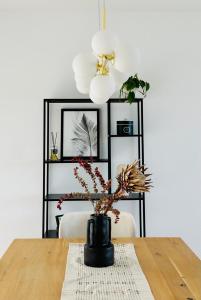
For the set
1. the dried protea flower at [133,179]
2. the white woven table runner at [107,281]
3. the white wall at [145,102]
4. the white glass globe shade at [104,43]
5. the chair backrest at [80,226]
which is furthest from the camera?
the white wall at [145,102]

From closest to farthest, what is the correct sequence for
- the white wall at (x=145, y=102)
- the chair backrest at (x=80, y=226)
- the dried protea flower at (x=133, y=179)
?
the dried protea flower at (x=133, y=179) → the chair backrest at (x=80, y=226) → the white wall at (x=145, y=102)

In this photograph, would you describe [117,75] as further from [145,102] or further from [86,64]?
[145,102]

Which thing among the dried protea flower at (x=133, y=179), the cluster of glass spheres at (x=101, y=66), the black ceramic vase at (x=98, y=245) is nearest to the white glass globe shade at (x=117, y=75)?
the cluster of glass spheres at (x=101, y=66)

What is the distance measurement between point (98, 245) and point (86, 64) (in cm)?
85

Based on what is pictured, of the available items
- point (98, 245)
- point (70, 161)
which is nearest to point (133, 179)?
point (98, 245)

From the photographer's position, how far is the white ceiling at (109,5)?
9.12 feet

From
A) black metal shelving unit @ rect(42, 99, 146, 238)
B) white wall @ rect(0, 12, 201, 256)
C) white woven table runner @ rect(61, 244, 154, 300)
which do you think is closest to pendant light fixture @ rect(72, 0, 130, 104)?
white woven table runner @ rect(61, 244, 154, 300)

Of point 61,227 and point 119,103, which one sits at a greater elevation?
point 119,103

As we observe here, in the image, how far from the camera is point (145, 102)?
9.74 feet

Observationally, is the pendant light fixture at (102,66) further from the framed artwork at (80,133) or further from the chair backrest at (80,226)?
the framed artwork at (80,133)

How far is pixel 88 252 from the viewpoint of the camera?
1347 millimetres
